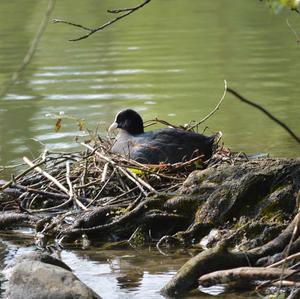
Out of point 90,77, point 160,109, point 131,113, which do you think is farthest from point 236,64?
point 131,113

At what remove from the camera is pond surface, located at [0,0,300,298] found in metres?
8.93

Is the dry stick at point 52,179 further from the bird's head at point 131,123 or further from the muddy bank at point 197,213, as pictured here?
the bird's head at point 131,123

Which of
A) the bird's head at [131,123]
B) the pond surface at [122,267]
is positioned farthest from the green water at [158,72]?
the pond surface at [122,267]

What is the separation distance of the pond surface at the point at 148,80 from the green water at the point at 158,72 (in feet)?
0.08

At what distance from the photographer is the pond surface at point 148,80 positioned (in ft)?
29.3

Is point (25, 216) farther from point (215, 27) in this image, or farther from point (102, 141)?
point (215, 27)

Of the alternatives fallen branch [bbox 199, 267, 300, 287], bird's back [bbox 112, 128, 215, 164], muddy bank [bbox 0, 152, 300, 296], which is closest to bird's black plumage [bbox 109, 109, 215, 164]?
bird's back [bbox 112, 128, 215, 164]

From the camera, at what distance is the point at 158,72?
19.9 m

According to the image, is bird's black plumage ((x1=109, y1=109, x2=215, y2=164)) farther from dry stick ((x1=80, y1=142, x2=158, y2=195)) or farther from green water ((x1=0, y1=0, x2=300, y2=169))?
green water ((x1=0, y1=0, x2=300, y2=169))

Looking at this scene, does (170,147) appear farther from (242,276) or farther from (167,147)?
(242,276)

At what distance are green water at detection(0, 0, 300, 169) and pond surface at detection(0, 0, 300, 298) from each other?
23 mm

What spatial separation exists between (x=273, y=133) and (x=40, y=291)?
7.27 m

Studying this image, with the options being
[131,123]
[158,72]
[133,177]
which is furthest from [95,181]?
[158,72]

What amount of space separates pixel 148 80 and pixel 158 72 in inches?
35.9
